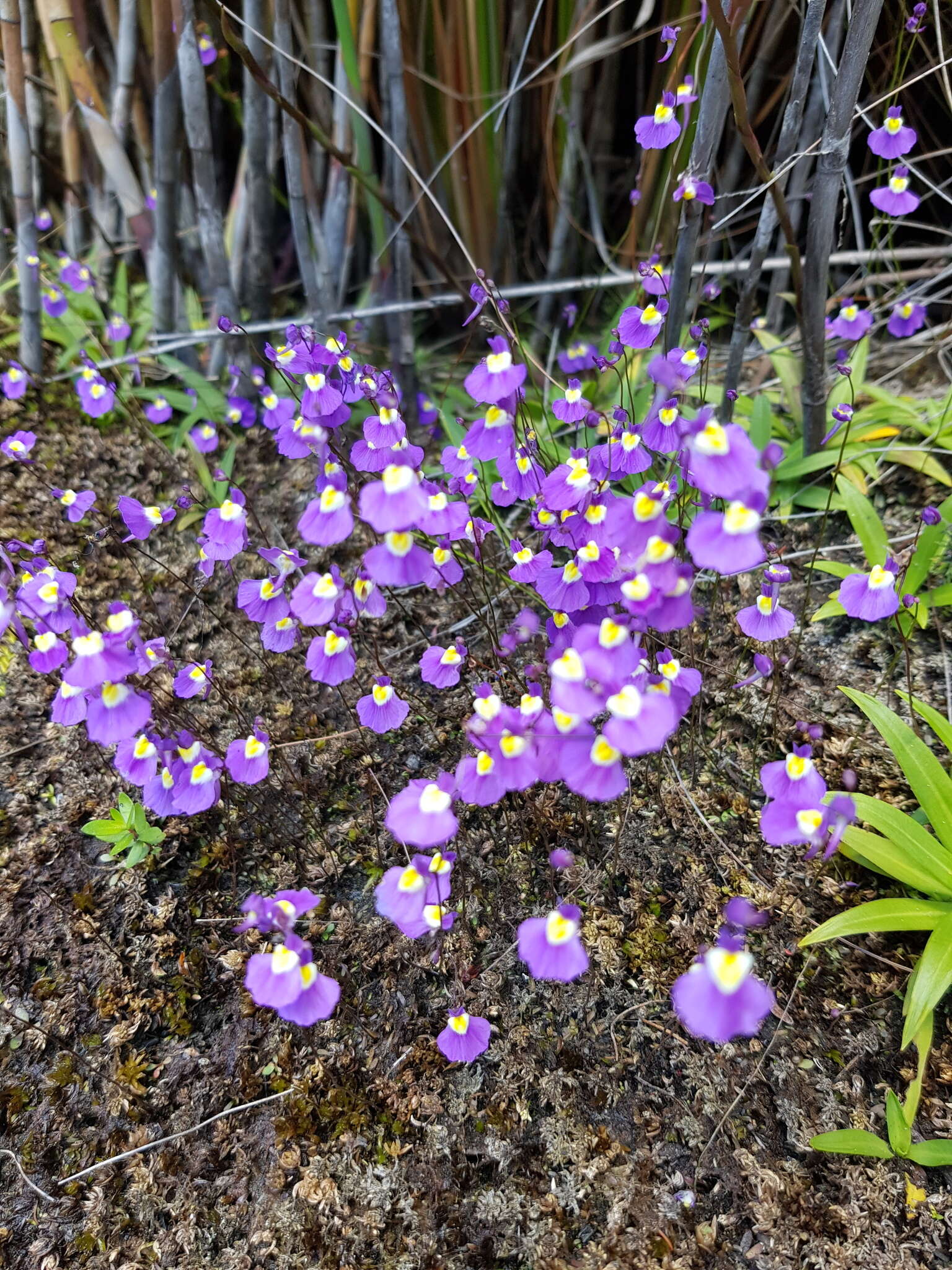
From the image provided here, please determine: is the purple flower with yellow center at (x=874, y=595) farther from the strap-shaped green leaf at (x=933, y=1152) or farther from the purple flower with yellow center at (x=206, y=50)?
the purple flower with yellow center at (x=206, y=50)

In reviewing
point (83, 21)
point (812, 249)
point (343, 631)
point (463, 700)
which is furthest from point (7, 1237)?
point (83, 21)

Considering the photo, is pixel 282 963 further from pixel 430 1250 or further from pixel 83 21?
pixel 83 21

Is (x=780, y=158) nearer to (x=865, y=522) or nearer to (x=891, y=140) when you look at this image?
(x=891, y=140)

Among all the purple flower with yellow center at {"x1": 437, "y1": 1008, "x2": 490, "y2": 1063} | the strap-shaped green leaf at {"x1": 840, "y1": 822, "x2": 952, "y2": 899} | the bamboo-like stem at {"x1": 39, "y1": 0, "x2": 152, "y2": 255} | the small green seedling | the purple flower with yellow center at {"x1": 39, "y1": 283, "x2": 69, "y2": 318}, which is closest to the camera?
the purple flower with yellow center at {"x1": 437, "y1": 1008, "x2": 490, "y2": 1063}

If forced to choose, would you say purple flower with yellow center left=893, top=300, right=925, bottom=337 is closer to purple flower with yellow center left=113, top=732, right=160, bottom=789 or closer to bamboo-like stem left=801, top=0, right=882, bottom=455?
bamboo-like stem left=801, top=0, right=882, bottom=455

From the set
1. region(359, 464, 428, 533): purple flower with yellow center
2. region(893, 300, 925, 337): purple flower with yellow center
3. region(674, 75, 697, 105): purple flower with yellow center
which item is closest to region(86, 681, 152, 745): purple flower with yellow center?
region(359, 464, 428, 533): purple flower with yellow center

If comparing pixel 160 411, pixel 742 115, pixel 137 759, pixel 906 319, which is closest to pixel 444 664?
pixel 137 759
